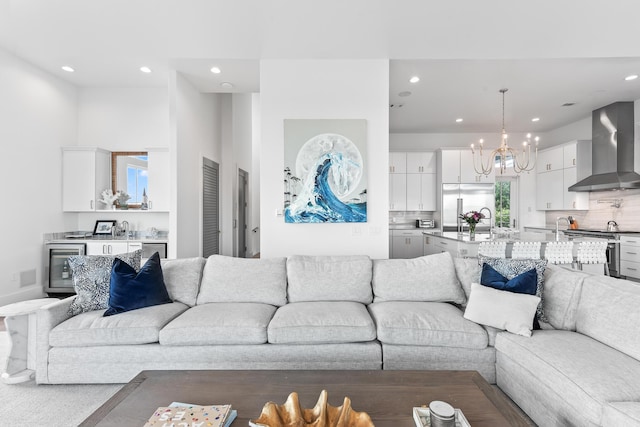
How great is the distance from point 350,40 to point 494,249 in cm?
290

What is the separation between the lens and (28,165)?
3.96 metres

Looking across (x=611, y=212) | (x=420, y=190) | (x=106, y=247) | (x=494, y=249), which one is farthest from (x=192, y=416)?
(x=611, y=212)

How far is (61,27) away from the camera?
3.07m

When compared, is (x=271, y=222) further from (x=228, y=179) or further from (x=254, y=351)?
(x=228, y=179)

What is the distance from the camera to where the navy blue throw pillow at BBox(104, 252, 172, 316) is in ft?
7.32

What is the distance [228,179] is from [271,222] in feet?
7.74

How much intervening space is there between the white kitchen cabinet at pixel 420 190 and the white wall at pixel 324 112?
3.43m

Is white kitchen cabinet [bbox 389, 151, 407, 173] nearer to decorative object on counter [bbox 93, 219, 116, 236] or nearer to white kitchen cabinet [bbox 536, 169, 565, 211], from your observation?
white kitchen cabinet [bbox 536, 169, 565, 211]

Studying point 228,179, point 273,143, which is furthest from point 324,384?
point 228,179

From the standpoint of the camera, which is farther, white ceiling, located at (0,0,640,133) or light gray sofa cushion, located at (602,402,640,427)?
white ceiling, located at (0,0,640,133)

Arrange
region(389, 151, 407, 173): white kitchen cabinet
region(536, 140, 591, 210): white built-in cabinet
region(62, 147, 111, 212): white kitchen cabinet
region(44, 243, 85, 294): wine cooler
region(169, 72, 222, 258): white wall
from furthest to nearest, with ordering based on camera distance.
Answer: region(389, 151, 407, 173): white kitchen cabinet → region(536, 140, 591, 210): white built-in cabinet → region(62, 147, 111, 212): white kitchen cabinet → region(44, 243, 85, 294): wine cooler → region(169, 72, 222, 258): white wall

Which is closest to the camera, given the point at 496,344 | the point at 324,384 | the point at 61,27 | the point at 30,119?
the point at 324,384

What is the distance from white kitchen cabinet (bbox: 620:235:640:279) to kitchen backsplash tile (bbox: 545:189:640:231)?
73 cm

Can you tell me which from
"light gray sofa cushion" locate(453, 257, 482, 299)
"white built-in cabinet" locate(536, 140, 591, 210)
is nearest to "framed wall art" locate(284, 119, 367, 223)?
"light gray sofa cushion" locate(453, 257, 482, 299)
